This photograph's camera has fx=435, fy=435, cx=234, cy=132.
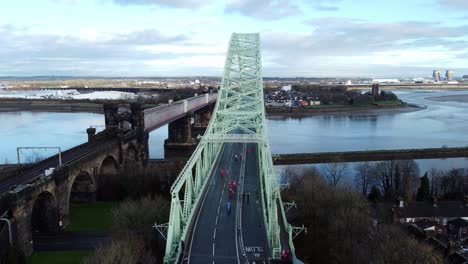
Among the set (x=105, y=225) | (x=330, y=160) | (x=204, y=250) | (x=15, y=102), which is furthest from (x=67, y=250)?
(x=15, y=102)

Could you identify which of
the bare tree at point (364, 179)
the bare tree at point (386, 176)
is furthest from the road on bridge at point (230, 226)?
the bare tree at point (364, 179)

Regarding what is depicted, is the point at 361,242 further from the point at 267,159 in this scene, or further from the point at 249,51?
the point at 249,51

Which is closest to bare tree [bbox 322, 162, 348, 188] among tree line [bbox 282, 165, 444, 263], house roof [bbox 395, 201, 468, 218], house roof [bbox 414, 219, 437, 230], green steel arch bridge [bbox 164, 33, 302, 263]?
house roof [bbox 395, 201, 468, 218]

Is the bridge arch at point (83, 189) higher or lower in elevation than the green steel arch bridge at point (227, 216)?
lower

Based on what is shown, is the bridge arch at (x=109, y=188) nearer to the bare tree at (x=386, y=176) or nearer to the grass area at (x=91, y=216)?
the grass area at (x=91, y=216)

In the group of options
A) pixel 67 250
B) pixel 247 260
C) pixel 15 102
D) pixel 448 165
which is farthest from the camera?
pixel 15 102

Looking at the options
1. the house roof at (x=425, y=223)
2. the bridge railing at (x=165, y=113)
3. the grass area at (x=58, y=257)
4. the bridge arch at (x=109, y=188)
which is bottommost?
the house roof at (x=425, y=223)

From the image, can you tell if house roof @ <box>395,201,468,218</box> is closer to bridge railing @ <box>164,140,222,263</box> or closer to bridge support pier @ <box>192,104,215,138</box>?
bridge railing @ <box>164,140,222,263</box>
